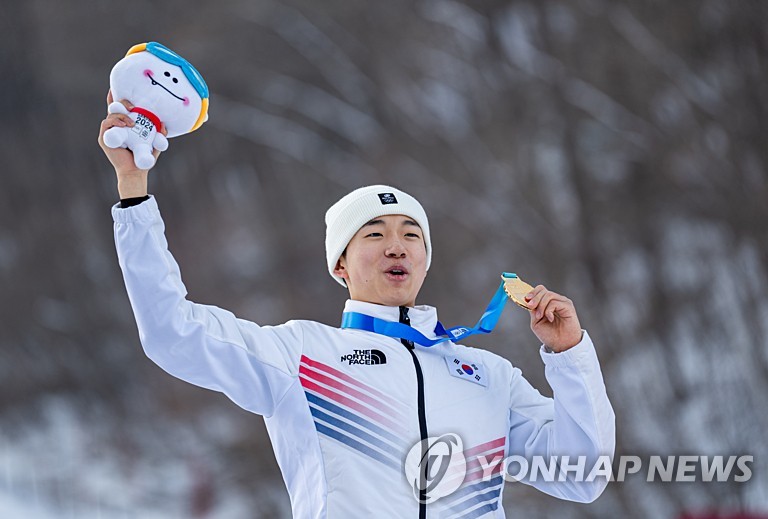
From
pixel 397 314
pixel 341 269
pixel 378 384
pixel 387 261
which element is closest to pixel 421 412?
pixel 378 384

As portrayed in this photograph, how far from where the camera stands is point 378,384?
2445 millimetres

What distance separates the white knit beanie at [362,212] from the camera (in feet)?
8.91

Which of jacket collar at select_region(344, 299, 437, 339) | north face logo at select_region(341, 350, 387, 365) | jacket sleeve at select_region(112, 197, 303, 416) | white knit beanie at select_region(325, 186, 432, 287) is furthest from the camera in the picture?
white knit beanie at select_region(325, 186, 432, 287)

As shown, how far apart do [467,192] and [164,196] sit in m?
3.47

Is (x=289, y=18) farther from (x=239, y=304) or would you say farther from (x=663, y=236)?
(x=663, y=236)

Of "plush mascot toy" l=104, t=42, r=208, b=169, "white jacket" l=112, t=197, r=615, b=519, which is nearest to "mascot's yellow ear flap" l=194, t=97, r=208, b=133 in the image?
"plush mascot toy" l=104, t=42, r=208, b=169

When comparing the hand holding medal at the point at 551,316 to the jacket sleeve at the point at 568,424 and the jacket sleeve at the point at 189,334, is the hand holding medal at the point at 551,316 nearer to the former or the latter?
the jacket sleeve at the point at 568,424

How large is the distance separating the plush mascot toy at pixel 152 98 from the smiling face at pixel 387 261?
45cm

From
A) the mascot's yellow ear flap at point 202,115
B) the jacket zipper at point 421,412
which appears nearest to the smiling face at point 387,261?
the jacket zipper at point 421,412

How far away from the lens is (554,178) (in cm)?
1194

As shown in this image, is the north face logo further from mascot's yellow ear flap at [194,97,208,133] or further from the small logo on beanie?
mascot's yellow ear flap at [194,97,208,133]

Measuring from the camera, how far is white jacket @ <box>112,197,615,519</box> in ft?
7.40

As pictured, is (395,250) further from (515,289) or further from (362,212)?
(515,289)

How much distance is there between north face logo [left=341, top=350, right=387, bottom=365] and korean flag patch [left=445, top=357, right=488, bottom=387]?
0.15 metres
